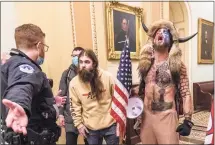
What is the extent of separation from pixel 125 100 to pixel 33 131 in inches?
21.2

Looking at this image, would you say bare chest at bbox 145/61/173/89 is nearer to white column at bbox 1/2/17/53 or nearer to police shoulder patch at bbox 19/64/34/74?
police shoulder patch at bbox 19/64/34/74

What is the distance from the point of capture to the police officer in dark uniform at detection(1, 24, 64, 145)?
95 cm

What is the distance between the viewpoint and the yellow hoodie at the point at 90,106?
1.65m

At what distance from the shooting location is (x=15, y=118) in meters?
0.82

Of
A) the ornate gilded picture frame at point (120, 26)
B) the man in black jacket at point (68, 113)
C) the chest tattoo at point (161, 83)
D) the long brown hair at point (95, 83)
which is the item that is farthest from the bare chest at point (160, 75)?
the ornate gilded picture frame at point (120, 26)

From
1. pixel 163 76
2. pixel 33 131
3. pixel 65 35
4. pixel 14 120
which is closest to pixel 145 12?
pixel 65 35

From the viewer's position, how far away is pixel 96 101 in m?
1.66

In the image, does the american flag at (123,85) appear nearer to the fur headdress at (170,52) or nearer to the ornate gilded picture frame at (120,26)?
the fur headdress at (170,52)

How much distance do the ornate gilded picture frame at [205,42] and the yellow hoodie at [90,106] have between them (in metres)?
1.20

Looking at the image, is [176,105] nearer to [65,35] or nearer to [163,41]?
[163,41]

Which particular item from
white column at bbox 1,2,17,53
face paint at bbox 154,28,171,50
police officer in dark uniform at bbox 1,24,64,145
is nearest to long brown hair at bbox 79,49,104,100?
police officer in dark uniform at bbox 1,24,64,145

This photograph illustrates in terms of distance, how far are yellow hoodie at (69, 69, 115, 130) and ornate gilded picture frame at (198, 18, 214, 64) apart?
1.20 metres

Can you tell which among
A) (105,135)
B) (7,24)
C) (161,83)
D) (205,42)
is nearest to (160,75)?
(161,83)

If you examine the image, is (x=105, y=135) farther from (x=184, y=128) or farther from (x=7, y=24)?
(x=7, y=24)
